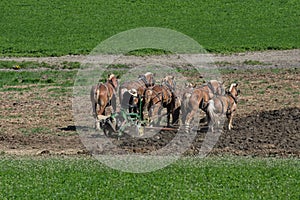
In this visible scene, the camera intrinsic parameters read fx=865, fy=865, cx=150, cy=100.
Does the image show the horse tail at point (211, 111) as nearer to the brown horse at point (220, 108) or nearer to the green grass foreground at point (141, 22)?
the brown horse at point (220, 108)

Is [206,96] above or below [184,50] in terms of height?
above

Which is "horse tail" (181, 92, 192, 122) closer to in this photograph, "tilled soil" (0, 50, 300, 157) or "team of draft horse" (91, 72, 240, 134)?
"team of draft horse" (91, 72, 240, 134)

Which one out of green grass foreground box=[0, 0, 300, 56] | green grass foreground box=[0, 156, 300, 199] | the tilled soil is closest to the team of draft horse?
the tilled soil

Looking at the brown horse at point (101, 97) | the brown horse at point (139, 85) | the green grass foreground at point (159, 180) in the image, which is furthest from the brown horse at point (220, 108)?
the brown horse at point (101, 97)

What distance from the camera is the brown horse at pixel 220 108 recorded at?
79.5ft

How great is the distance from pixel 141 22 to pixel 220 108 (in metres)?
36.6

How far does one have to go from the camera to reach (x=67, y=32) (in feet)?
193

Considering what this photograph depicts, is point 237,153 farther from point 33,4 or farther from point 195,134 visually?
point 33,4

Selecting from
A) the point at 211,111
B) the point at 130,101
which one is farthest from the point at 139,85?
the point at 211,111

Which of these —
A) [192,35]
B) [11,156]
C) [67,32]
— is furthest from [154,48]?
[11,156]

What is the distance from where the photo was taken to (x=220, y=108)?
24.4m

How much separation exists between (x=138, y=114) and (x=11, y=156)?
4035 millimetres

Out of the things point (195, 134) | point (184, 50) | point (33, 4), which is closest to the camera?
point (195, 134)

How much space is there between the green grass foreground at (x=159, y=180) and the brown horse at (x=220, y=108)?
9.93 feet
